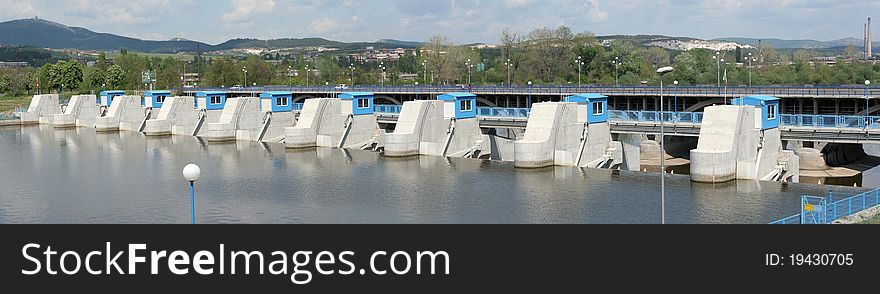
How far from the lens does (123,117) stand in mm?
72625

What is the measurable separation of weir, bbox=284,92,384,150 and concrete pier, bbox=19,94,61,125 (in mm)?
38958

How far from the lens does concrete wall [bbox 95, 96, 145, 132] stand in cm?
7250

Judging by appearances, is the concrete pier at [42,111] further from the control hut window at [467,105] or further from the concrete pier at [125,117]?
the control hut window at [467,105]

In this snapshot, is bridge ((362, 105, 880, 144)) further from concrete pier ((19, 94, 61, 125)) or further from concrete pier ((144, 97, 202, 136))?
concrete pier ((19, 94, 61, 125))

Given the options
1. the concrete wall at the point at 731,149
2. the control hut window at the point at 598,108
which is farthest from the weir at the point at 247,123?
the concrete wall at the point at 731,149

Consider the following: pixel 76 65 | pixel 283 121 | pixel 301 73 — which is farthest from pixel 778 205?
pixel 301 73

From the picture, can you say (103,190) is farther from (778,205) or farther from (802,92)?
(802,92)

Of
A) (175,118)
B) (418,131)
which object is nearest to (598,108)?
(418,131)

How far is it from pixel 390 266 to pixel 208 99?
2168 inches

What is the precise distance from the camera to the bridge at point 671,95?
51.1 meters

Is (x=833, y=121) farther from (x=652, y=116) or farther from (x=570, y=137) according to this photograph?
(x=570, y=137)

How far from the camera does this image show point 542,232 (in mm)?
18750

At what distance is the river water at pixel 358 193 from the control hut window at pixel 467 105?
4.34 m

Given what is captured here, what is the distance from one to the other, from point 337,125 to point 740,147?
27240 mm
